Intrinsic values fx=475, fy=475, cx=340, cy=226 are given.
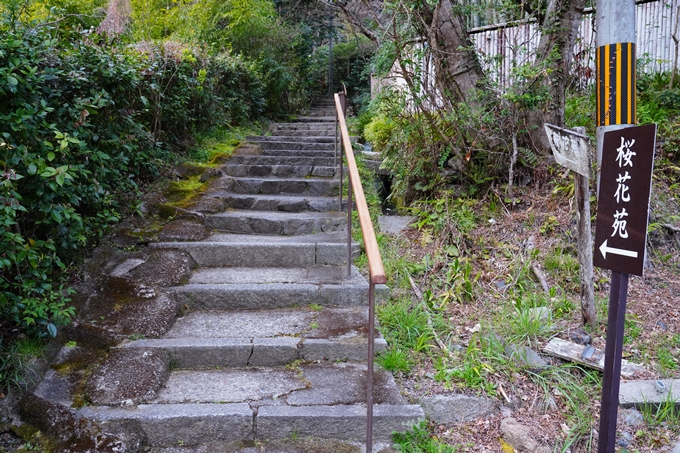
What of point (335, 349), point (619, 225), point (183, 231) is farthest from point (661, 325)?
point (183, 231)

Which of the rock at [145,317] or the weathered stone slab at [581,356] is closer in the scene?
the weathered stone slab at [581,356]

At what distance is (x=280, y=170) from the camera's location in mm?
5520

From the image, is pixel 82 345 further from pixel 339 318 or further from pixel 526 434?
pixel 526 434

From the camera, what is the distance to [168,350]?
2707 mm

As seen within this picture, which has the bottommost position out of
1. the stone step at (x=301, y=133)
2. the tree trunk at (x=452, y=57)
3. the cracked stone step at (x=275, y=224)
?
the cracked stone step at (x=275, y=224)

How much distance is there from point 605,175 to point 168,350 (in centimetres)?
238

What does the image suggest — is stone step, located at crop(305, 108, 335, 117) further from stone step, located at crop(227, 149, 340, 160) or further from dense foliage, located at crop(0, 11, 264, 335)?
dense foliage, located at crop(0, 11, 264, 335)

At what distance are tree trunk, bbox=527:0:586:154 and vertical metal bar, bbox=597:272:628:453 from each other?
8.96 feet

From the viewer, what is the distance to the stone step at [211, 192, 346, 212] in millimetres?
4711

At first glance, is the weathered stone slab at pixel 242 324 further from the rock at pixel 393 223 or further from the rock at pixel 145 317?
the rock at pixel 393 223

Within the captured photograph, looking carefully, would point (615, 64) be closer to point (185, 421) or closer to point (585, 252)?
point (585, 252)

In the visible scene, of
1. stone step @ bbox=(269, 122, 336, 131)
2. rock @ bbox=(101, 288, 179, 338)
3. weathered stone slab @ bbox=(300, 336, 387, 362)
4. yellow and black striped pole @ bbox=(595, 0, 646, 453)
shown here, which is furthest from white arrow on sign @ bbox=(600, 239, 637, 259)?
stone step @ bbox=(269, 122, 336, 131)

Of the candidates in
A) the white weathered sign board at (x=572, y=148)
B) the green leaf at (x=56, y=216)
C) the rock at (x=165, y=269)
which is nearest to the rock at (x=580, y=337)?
the white weathered sign board at (x=572, y=148)

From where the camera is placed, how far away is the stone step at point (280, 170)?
215 inches
